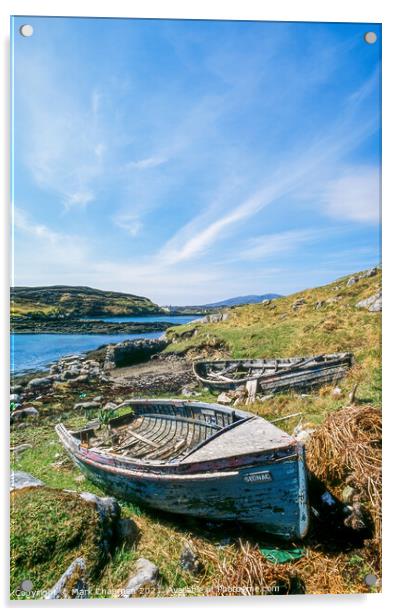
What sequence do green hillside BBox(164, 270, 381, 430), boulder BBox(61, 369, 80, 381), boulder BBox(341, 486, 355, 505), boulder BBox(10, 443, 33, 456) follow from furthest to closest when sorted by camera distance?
1. green hillside BBox(164, 270, 381, 430)
2. boulder BBox(61, 369, 80, 381)
3. boulder BBox(10, 443, 33, 456)
4. boulder BBox(341, 486, 355, 505)

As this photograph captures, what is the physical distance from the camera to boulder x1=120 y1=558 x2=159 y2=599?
4.10 metres

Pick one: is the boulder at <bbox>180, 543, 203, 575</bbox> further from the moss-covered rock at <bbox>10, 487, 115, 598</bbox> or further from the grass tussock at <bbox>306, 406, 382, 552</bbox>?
the grass tussock at <bbox>306, 406, 382, 552</bbox>

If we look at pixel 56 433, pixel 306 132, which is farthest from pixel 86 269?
pixel 306 132

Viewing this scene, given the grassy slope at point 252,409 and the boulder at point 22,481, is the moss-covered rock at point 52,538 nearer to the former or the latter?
the boulder at point 22,481

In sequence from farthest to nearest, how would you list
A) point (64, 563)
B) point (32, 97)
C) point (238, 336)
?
point (238, 336) → point (32, 97) → point (64, 563)

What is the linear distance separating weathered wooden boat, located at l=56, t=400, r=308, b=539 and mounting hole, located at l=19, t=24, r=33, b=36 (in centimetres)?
446

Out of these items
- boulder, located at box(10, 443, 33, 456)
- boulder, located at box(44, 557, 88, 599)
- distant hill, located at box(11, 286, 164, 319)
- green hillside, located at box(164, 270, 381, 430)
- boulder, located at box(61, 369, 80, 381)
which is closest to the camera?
boulder, located at box(44, 557, 88, 599)

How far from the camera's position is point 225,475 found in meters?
3.87

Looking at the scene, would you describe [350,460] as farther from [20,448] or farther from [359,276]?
[20,448]

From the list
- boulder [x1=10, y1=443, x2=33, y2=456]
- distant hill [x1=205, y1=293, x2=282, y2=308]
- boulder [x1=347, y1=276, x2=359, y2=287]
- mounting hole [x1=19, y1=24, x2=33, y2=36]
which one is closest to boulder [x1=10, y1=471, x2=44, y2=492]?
boulder [x1=10, y1=443, x2=33, y2=456]

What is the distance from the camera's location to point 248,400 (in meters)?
5.12

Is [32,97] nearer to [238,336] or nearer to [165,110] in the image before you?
[165,110]

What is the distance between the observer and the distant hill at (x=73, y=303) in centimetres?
465

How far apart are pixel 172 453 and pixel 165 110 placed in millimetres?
4094
